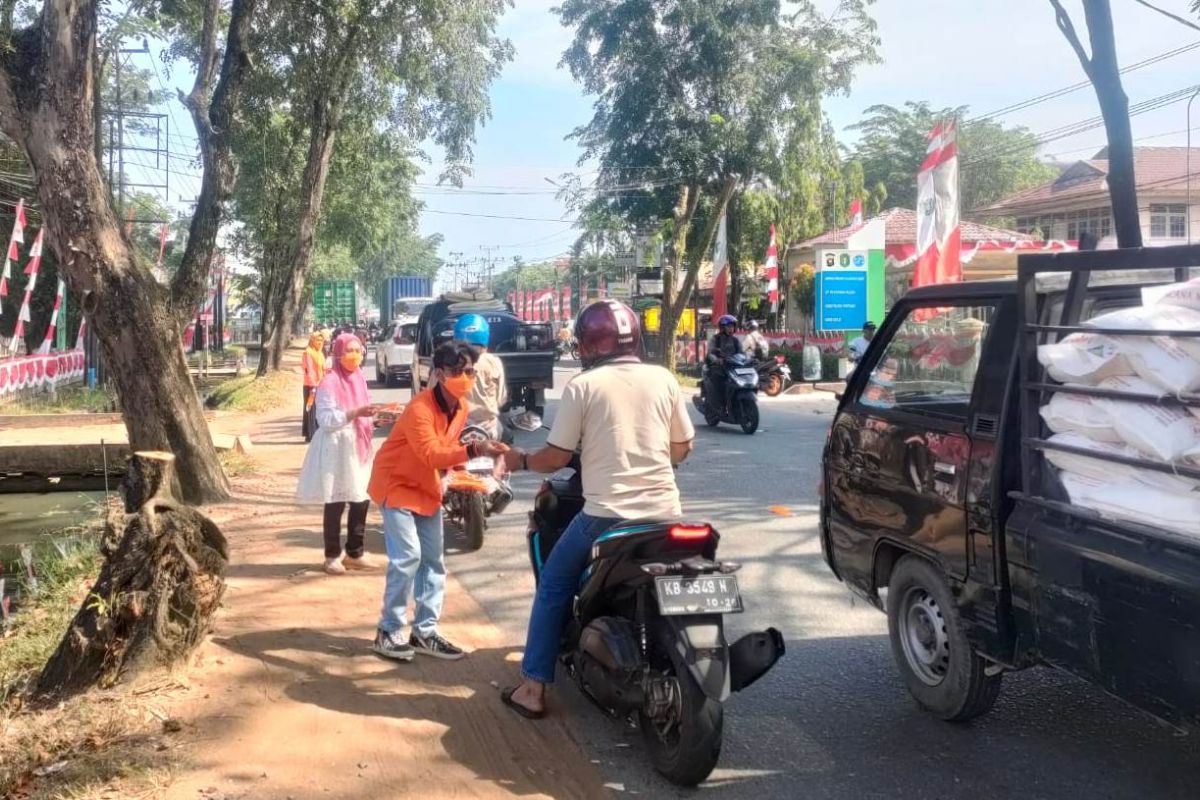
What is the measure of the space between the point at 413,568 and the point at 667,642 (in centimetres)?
177

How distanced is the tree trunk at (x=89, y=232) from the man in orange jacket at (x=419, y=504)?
434cm

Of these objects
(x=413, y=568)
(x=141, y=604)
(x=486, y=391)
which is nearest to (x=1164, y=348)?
(x=413, y=568)

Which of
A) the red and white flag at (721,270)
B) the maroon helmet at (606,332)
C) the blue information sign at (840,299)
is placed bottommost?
the maroon helmet at (606,332)

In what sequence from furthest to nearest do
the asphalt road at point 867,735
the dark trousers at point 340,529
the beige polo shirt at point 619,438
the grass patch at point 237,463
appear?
the grass patch at point 237,463
the dark trousers at point 340,529
the beige polo shirt at point 619,438
the asphalt road at point 867,735

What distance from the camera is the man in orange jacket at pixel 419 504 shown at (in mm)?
4859

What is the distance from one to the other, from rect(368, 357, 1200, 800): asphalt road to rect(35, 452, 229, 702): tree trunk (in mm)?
1429

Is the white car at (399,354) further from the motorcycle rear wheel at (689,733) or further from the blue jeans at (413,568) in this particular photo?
the motorcycle rear wheel at (689,733)

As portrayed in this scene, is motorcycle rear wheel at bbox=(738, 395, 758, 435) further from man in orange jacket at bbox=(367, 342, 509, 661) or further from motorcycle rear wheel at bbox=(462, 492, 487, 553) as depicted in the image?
man in orange jacket at bbox=(367, 342, 509, 661)

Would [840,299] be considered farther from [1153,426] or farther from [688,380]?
[1153,426]

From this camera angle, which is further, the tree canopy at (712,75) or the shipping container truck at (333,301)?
the shipping container truck at (333,301)

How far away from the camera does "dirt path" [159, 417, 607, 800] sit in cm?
378

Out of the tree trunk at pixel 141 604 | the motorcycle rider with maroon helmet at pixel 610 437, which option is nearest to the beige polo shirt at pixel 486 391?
the tree trunk at pixel 141 604

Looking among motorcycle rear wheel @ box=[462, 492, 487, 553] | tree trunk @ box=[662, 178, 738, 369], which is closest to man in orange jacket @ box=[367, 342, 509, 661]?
motorcycle rear wheel @ box=[462, 492, 487, 553]

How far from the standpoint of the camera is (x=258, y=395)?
811 inches
